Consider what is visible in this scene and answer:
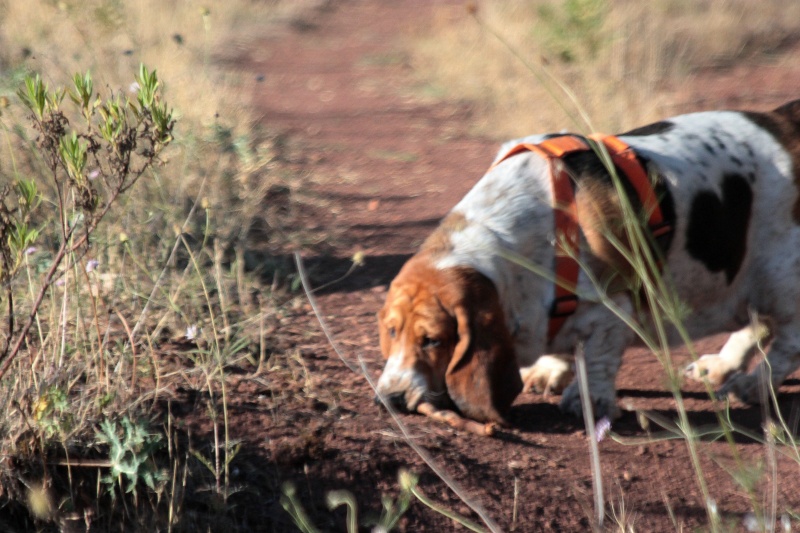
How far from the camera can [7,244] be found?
2.78m

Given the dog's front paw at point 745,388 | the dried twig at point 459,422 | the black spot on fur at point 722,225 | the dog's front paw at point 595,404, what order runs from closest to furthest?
the dried twig at point 459,422
the dog's front paw at point 595,404
the black spot on fur at point 722,225
the dog's front paw at point 745,388

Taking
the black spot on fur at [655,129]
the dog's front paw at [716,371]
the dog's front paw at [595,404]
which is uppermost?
the black spot on fur at [655,129]

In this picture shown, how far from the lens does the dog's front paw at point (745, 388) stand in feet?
12.9

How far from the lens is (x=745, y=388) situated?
12.9 ft

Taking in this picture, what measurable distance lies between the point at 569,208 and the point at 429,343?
0.75 meters

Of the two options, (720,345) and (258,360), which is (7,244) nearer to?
(258,360)

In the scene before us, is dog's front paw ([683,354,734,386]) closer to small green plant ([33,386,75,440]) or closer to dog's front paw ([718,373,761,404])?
dog's front paw ([718,373,761,404])

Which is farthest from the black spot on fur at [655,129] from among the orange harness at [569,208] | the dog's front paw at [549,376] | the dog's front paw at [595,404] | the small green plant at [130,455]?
the small green plant at [130,455]

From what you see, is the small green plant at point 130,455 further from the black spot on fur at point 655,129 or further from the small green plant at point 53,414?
the black spot on fur at point 655,129

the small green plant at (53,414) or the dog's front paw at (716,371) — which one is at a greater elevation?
the small green plant at (53,414)

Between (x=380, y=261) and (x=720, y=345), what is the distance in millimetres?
1848

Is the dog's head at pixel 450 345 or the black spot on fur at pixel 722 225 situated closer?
the dog's head at pixel 450 345

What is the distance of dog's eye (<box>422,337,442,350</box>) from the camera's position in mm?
3377

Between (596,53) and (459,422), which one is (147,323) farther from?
(596,53)
